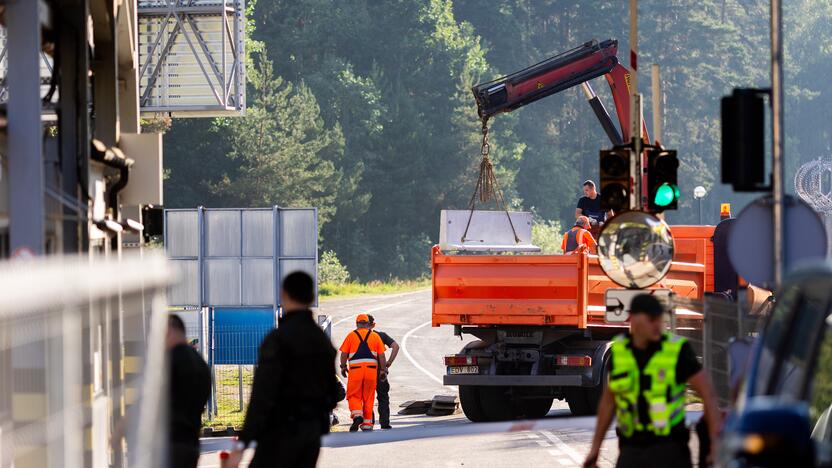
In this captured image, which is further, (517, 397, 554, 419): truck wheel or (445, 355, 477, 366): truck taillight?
(517, 397, 554, 419): truck wheel

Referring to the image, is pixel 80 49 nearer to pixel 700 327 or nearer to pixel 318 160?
pixel 700 327

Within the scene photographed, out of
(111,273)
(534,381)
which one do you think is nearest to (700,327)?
(534,381)

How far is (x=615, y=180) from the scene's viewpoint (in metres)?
16.2

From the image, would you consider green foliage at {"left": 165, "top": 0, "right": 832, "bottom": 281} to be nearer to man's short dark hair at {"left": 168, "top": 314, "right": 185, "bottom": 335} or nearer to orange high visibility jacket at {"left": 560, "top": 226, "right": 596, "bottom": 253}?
orange high visibility jacket at {"left": 560, "top": 226, "right": 596, "bottom": 253}

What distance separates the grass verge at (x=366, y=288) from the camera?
7981cm

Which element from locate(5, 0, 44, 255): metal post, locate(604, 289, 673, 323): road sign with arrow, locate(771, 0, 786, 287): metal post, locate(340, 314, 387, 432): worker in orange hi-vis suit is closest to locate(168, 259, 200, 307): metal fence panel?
locate(340, 314, 387, 432): worker in orange hi-vis suit

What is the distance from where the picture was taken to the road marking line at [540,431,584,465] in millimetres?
17750

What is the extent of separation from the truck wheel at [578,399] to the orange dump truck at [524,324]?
0.01m

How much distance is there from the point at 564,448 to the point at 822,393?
37.0 feet

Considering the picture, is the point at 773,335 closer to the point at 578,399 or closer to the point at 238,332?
the point at 578,399

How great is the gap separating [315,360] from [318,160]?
74500mm

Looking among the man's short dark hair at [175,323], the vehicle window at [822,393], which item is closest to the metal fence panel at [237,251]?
the man's short dark hair at [175,323]

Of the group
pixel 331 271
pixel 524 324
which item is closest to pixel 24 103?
pixel 524 324

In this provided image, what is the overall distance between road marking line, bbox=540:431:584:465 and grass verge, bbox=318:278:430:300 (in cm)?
5480
